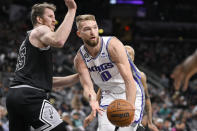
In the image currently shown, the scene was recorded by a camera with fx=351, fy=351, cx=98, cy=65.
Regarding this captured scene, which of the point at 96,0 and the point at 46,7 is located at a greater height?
the point at 46,7

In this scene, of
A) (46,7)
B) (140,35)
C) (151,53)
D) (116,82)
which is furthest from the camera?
(140,35)

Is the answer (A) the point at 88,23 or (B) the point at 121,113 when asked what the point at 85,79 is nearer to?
(A) the point at 88,23

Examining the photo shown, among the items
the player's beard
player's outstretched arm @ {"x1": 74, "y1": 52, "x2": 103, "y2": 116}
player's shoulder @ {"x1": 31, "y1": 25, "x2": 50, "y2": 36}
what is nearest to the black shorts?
player's shoulder @ {"x1": 31, "y1": 25, "x2": 50, "y2": 36}

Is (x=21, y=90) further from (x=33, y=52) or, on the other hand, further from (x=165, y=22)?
(x=165, y=22)

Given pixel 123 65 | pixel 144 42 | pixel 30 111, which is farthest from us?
pixel 144 42

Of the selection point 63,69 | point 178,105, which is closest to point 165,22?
point 178,105

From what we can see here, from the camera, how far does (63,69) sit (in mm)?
17000

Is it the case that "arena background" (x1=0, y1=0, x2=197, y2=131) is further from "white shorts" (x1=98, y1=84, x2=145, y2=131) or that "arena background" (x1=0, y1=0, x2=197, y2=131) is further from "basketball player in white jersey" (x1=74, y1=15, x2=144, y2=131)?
"basketball player in white jersey" (x1=74, y1=15, x2=144, y2=131)

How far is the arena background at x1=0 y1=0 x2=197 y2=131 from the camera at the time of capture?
14.1m

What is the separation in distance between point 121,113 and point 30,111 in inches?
42.2

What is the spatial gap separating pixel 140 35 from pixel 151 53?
341 centimetres

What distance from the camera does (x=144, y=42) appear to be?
30062mm

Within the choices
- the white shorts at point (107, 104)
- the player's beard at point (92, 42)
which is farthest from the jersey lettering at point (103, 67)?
the white shorts at point (107, 104)

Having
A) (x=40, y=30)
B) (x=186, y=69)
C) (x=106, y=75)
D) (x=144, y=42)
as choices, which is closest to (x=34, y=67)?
(x=40, y=30)
